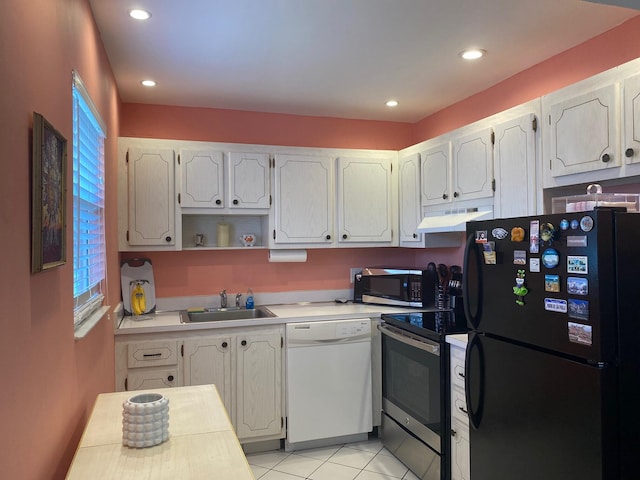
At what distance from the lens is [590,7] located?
7.18 ft

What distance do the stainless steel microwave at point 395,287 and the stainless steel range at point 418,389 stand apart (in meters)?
0.23

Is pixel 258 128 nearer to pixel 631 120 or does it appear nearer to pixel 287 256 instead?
pixel 287 256

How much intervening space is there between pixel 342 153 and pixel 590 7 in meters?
1.93

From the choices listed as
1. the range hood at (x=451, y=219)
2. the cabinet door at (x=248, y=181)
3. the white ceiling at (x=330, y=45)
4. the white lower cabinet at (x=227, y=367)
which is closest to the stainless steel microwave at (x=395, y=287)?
the range hood at (x=451, y=219)

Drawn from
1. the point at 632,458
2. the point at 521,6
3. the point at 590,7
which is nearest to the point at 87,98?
the point at 521,6

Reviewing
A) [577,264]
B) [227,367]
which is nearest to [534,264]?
[577,264]

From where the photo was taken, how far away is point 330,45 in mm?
2609

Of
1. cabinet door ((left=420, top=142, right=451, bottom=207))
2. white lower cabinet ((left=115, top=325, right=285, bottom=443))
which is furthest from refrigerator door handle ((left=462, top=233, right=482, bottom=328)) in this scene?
white lower cabinet ((left=115, top=325, right=285, bottom=443))

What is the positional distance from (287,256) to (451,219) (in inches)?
50.2

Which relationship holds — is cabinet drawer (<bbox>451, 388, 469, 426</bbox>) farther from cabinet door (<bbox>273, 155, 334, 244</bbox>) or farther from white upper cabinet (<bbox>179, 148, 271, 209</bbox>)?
white upper cabinet (<bbox>179, 148, 271, 209</bbox>)

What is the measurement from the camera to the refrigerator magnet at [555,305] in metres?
1.81

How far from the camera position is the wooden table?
1271mm

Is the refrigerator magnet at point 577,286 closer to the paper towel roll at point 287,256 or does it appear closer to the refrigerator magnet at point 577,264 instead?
the refrigerator magnet at point 577,264

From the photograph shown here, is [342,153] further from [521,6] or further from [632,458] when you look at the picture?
[632,458]
